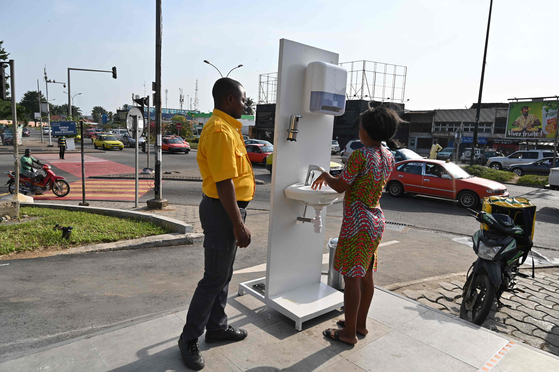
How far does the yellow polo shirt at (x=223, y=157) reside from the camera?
247 cm

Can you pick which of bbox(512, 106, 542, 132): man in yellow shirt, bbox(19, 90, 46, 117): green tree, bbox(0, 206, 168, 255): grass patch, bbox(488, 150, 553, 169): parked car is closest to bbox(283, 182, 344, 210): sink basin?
bbox(0, 206, 168, 255): grass patch

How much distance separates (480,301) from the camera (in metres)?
3.70

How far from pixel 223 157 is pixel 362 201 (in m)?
1.16

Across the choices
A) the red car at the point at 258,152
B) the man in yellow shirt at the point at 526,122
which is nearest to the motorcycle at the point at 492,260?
the red car at the point at 258,152

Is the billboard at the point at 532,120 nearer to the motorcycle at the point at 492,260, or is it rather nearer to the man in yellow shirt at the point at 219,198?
the motorcycle at the point at 492,260

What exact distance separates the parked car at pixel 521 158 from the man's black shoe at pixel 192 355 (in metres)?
28.2

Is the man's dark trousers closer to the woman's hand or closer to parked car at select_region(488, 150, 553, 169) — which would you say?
the woman's hand

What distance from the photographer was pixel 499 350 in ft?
10.2

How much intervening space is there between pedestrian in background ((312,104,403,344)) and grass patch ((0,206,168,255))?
Result: 439cm

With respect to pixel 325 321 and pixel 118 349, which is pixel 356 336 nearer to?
pixel 325 321

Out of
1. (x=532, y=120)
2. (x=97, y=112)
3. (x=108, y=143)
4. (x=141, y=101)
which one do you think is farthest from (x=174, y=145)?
(x=97, y=112)

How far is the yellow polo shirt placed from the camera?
8.10 ft

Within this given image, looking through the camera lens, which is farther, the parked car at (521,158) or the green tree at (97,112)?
the green tree at (97,112)

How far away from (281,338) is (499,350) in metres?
1.79
